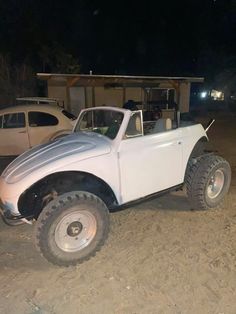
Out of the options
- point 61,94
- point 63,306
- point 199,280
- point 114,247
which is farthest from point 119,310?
point 61,94

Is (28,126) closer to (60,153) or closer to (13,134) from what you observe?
(13,134)

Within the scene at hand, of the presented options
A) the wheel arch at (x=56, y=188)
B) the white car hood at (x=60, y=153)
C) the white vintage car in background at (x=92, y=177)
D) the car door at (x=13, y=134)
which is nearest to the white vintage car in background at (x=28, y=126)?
the car door at (x=13, y=134)

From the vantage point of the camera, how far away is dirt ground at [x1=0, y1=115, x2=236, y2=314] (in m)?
3.70

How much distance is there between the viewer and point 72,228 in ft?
14.7

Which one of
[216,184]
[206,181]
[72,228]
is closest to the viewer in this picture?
[72,228]

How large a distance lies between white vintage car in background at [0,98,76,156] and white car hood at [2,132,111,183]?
5.10 metres

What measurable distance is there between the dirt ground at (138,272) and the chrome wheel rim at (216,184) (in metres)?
0.42

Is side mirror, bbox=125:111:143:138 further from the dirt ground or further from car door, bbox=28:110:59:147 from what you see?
car door, bbox=28:110:59:147

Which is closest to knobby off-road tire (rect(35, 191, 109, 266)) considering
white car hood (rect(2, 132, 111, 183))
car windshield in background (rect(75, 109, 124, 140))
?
white car hood (rect(2, 132, 111, 183))

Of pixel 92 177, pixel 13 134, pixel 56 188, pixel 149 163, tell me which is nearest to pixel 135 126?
pixel 149 163

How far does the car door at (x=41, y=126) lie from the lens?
1014cm

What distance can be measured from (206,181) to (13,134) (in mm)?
6178

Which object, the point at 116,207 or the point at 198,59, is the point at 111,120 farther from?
the point at 198,59

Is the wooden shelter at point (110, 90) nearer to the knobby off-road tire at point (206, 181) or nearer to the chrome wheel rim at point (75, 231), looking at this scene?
the knobby off-road tire at point (206, 181)
